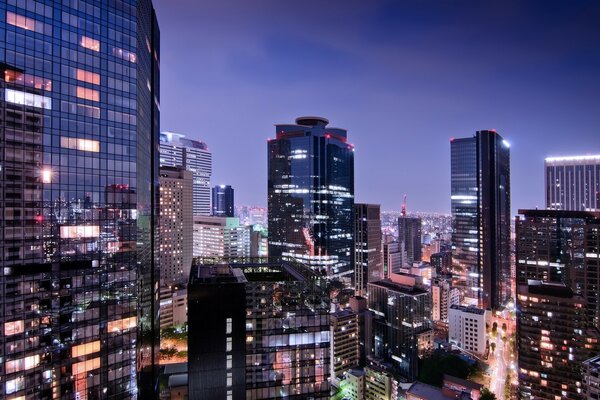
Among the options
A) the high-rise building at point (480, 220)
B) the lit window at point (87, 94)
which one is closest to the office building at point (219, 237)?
the high-rise building at point (480, 220)

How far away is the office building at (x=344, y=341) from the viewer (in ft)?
296

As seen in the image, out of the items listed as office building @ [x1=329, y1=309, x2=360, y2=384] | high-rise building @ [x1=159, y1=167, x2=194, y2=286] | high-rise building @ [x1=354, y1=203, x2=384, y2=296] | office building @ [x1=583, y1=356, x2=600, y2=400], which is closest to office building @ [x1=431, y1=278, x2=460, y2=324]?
high-rise building @ [x1=354, y1=203, x2=384, y2=296]

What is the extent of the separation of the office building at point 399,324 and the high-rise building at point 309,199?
47.7 m

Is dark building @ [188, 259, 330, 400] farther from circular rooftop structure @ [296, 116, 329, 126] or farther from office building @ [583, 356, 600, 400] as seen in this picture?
circular rooftop structure @ [296, 116, 329, 126]

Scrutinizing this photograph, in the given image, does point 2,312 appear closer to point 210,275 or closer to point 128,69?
point 210,275

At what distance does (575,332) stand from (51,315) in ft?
296

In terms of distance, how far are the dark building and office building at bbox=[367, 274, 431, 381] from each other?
2358 inches

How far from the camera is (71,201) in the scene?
1758 inches

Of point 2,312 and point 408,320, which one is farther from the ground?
point 2,312

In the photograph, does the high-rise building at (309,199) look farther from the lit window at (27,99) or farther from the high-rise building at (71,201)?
the lit window at (27,99)

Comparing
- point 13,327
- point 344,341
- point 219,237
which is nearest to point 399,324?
point 344,341

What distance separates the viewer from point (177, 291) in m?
116

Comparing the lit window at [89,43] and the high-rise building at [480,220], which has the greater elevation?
the lit window at [89,43]

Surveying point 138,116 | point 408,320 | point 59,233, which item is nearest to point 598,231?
point 408,320
